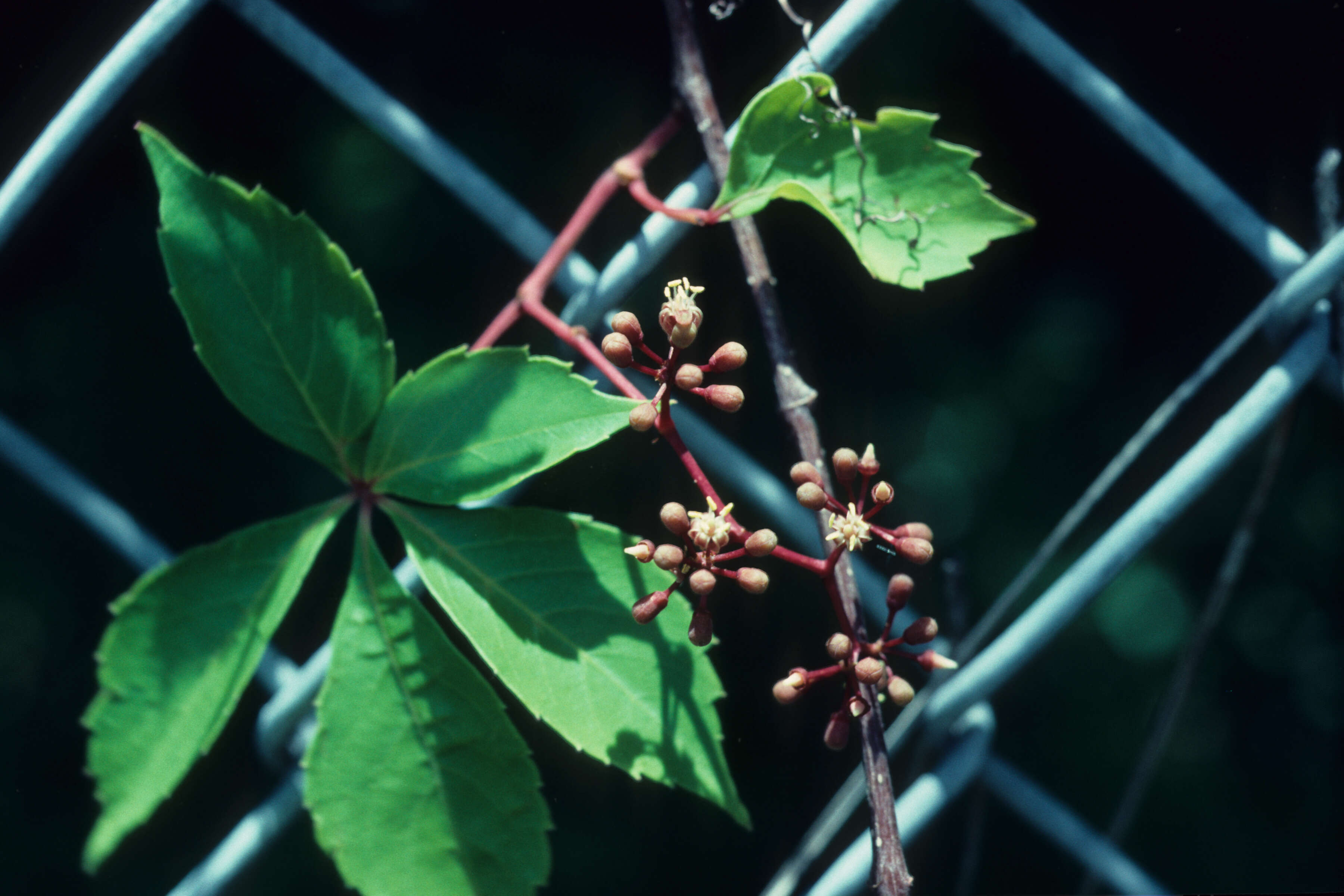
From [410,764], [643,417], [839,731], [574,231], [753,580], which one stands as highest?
[574,231]

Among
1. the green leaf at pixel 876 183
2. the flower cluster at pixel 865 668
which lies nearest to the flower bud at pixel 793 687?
the flower cluster at pixel 865 668

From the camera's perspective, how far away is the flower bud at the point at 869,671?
64 cm

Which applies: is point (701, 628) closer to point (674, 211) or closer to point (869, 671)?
point (869, 671)

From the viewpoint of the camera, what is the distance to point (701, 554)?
660 millimetres

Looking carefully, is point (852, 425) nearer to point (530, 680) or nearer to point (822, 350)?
point (822, 350)

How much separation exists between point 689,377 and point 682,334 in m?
0.03

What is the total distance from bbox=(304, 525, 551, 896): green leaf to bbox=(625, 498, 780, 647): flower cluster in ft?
0.65

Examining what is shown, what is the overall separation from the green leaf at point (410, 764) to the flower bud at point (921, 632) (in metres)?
0.32

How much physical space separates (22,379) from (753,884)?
1099mm

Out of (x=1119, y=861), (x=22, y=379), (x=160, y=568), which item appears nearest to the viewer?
(x=160, y=568)

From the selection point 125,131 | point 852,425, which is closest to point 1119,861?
point 852,425

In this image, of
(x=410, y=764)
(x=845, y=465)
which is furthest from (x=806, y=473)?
(x=410, y=764)

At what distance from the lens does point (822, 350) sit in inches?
46.1

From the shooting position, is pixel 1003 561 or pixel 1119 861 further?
pixel 1003 561
